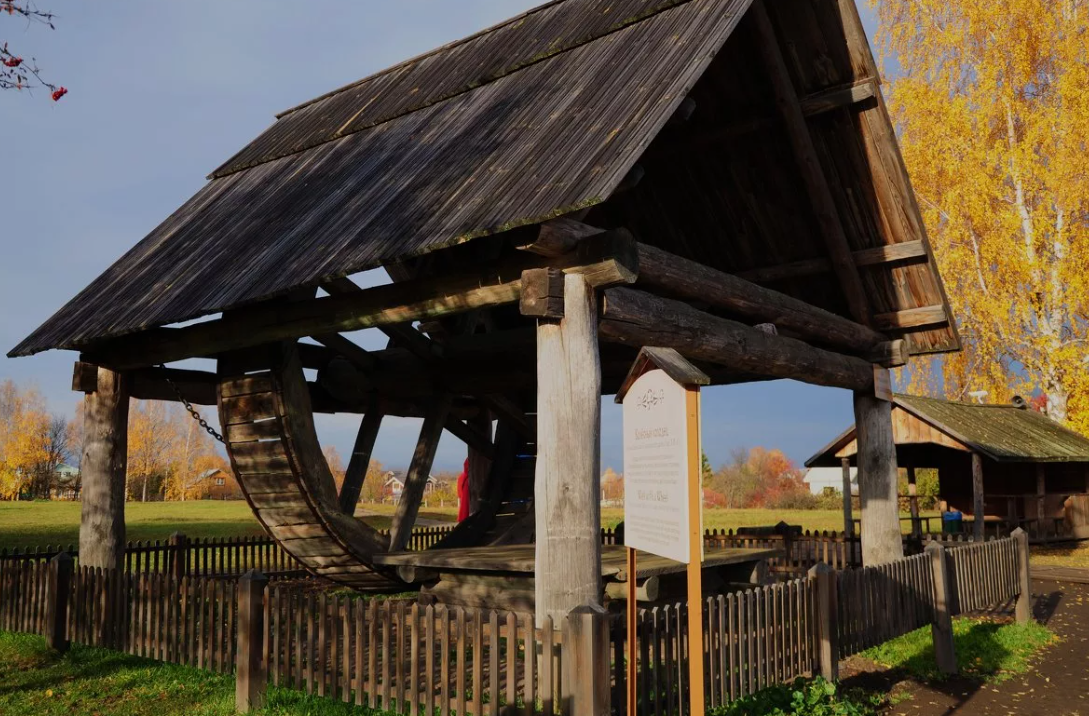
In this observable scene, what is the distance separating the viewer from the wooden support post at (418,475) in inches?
431

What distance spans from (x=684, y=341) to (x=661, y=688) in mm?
3027

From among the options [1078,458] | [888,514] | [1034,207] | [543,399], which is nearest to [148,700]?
[543,399]

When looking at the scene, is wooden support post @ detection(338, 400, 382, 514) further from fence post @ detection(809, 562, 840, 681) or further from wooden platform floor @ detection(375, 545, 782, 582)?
fence post @ detection(809, 562, 840, 681)

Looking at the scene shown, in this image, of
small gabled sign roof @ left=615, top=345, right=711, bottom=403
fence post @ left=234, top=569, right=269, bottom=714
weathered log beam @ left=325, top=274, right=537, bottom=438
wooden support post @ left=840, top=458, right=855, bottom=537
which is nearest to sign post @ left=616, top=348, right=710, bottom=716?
small gabled sign roof @ left=615, top=345, right=711, bottom=403

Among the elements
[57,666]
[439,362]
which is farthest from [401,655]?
[439,362]

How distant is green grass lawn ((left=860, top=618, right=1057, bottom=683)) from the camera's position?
30.8 feet

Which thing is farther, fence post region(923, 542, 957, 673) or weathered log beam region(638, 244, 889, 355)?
fence post region(923, 542, 957, 673)

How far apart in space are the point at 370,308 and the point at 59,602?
197 inches

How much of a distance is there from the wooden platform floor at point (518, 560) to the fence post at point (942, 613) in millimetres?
1858

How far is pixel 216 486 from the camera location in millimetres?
85375

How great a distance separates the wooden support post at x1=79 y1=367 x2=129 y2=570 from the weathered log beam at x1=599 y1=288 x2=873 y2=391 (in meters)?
6.25

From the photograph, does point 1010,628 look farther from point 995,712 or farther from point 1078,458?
point 1078,458

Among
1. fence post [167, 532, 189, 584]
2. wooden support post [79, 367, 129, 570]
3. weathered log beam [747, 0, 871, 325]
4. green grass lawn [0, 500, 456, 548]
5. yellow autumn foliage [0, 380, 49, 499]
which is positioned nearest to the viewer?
weathered log beam [747, 0, 871, 325]

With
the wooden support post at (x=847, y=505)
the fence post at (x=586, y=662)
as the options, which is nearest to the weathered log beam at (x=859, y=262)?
the fence post at (x=586, y=662)
